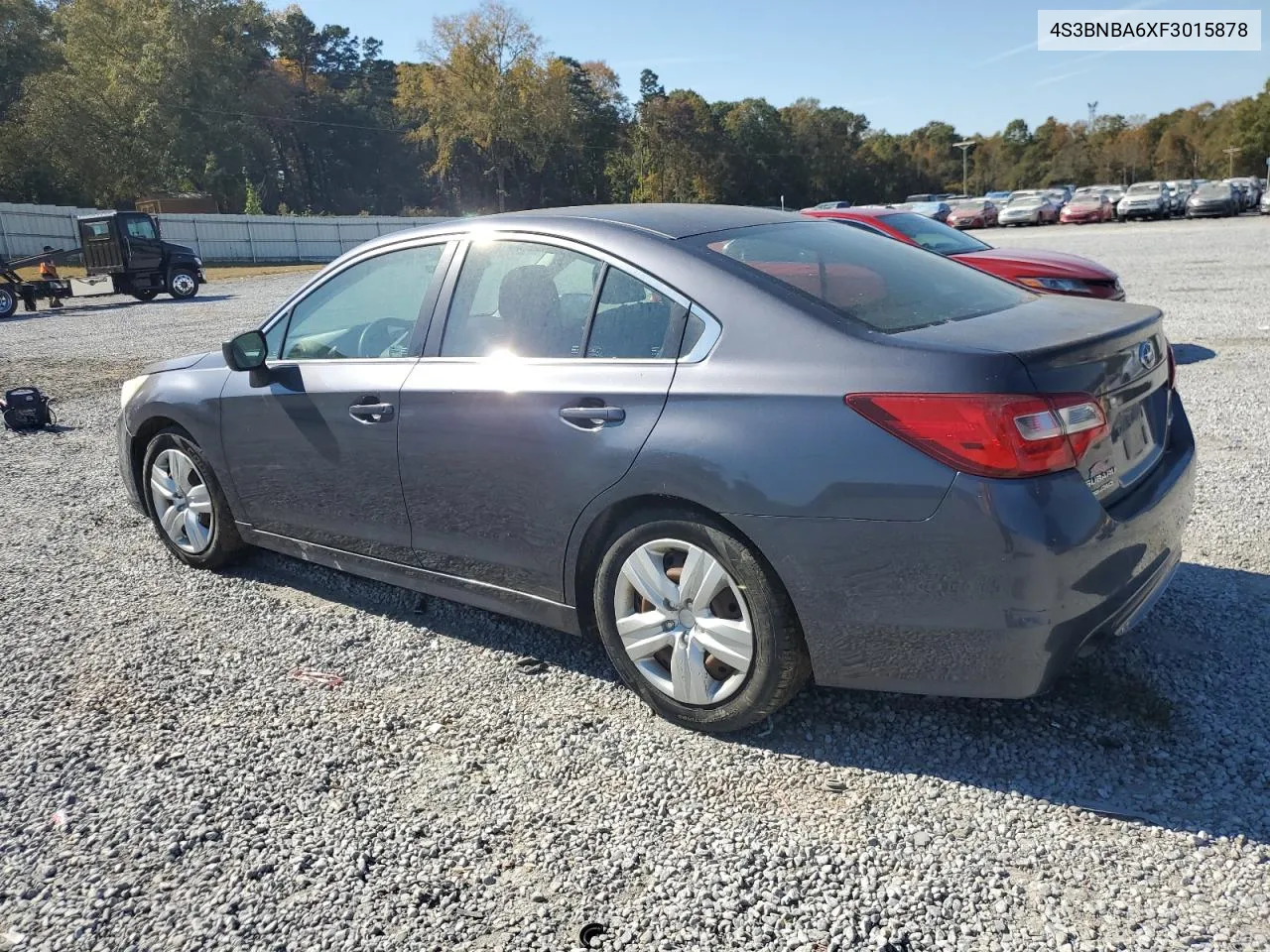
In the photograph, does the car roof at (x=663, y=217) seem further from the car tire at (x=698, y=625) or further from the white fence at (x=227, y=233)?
the white fence at (x=227, y=233)

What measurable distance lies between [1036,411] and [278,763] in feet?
8.43

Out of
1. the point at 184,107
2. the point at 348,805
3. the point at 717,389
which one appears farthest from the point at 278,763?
the point at 184,107

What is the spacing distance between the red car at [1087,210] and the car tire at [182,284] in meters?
40.2

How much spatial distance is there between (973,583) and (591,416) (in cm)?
129

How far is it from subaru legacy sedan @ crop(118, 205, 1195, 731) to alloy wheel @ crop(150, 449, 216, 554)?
768 mm

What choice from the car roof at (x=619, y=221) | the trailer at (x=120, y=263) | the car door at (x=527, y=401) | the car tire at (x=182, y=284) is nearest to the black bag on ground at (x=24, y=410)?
the car roof at (x=619, y=221)

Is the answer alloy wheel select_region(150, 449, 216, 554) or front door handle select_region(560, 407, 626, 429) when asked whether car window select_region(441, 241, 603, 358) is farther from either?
alloy wheel select_region(150, 449, 216, 554)

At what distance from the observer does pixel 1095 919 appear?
2297 mm

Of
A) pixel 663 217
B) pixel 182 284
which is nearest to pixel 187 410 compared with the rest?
pixel 663 217

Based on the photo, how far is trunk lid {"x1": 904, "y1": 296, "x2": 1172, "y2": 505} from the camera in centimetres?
270

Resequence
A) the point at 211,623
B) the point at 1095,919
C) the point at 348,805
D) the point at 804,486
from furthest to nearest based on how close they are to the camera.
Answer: the point at 211,623 < the point at 348,805 < the point at 804,486 < the point at 1095,919

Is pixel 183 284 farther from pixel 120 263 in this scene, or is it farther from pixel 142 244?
pixel 120 263

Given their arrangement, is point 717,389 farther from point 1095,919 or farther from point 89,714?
point 89,714

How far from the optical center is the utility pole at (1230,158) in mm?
90938
